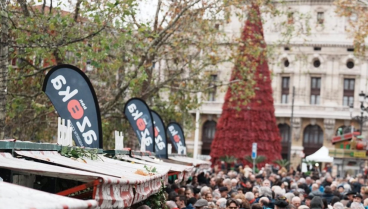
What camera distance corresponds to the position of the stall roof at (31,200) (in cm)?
477

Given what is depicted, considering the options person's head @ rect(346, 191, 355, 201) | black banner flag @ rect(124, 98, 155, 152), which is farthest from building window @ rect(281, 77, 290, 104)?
person's head @ rect(346, 191, 355, 201)

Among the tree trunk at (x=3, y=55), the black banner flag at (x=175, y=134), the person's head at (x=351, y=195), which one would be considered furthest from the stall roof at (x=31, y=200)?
the black banner flag at (x=175, y=134)

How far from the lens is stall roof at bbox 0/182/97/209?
15.6ft

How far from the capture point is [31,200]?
4.96m

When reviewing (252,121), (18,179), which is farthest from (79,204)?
(252,121)

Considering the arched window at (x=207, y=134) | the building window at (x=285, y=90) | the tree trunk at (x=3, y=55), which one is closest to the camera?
the tree trunk at (x=3, y=55)

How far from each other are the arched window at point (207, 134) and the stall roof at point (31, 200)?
8042 cm

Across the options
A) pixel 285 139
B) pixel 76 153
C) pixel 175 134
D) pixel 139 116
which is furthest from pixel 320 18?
pixel 285 139

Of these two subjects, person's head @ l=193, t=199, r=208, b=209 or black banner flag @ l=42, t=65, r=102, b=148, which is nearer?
black banner flag @ l=42, t=65, r=102, b=148

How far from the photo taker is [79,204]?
5102 mm

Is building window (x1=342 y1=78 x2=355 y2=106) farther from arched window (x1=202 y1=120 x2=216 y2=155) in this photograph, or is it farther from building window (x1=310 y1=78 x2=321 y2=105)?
arched window (x1=202 y1=120 x2=216 y2=155)

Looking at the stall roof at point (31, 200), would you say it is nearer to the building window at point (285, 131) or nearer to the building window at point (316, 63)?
the building window at point (316, 63)

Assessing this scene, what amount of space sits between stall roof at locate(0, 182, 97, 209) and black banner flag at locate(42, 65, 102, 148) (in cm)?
720

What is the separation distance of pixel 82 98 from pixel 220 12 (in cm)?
1375
